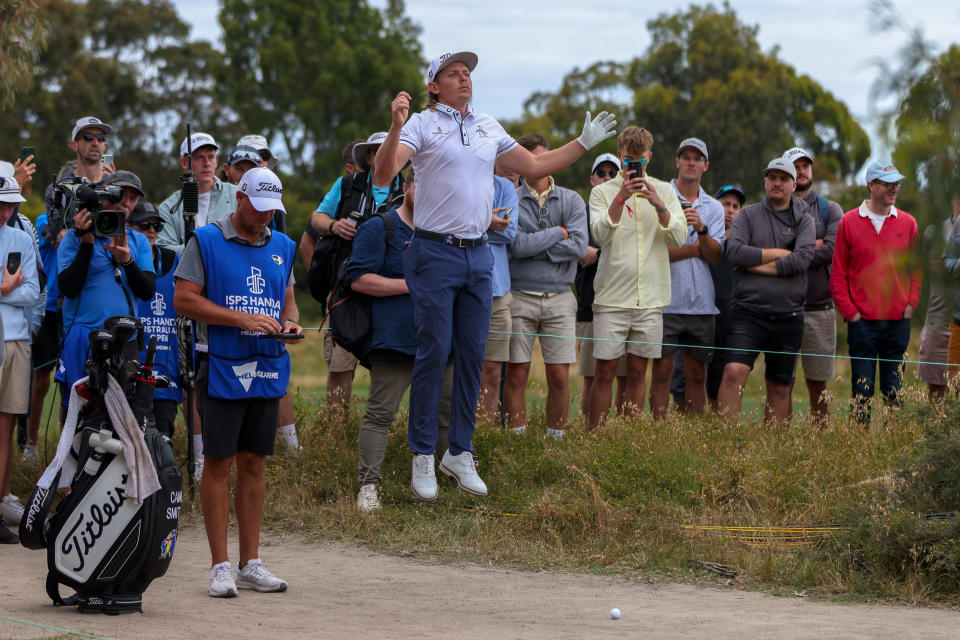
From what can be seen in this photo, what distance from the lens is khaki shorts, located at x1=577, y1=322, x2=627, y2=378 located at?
11.2m

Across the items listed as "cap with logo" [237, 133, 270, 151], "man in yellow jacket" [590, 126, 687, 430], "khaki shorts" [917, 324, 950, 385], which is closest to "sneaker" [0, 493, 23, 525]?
"cap with logo" [237, 133, 270, 151]

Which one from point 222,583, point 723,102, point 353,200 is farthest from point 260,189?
point 723,102

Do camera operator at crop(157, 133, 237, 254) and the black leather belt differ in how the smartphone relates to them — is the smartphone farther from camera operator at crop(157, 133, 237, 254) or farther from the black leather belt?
the black leather belt

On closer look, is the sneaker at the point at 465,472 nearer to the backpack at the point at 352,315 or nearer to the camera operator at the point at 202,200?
the backpack at the point at 352,315

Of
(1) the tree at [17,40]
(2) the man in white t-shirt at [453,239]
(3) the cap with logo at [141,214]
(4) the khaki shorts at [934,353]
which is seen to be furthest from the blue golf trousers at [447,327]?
(1) the tree at [17,40]

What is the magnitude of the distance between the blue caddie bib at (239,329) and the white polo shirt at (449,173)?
1.65 m

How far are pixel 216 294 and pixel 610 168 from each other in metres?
5.76

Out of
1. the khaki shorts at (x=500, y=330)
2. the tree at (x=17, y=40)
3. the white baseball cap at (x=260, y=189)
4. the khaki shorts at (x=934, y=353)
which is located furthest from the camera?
the tree at (x=17, y=40)

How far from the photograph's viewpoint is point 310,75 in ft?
162

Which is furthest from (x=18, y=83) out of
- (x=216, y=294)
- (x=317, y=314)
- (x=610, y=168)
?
(x=317, y=314)

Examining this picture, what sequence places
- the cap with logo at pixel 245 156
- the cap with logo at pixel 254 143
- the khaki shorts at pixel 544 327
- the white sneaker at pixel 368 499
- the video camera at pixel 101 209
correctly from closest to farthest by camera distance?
1. the video camera at pixel 101 209
2. the white sneaker at pixel 368 499
3. the khaki shorts at pixel 544 327
4. the cap with logo at pixel 245 156
5. the cap with logo at pixel 254 143

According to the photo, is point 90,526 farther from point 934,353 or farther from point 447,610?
point 934,353

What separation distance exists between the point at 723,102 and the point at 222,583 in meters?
39.6

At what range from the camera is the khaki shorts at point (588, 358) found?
11.2 metres
